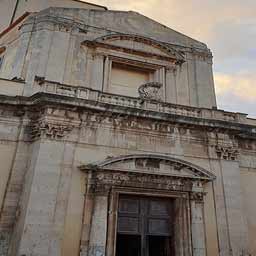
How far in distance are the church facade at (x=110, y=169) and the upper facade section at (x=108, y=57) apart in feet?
0.27

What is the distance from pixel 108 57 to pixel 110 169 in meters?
5.38

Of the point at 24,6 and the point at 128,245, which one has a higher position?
the point at 24,6

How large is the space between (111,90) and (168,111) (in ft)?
8.50

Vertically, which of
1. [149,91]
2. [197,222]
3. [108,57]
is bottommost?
[197,222]

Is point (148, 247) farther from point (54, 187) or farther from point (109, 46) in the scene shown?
point (109, 46)

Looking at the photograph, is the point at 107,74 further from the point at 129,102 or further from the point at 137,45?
the point at 129,102

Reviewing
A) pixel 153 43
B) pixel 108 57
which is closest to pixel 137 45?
pixel 153 43

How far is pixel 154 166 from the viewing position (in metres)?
9.34

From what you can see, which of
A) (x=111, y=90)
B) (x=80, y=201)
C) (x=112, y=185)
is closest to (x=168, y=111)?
(x=111, y=90)

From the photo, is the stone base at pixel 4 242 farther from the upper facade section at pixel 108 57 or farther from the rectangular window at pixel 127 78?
the rectangular window at pixel 127 78

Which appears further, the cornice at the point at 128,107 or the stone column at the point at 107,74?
the stone column at the point at 107,74

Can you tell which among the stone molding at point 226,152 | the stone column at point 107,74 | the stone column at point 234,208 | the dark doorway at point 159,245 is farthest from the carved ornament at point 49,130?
the stone column at point 234,208

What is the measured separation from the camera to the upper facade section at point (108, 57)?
1146 centimetres

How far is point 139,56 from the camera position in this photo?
502 inches
